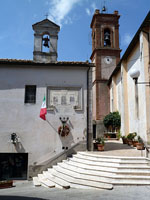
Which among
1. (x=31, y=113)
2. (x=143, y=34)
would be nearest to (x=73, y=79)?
(x=31, y=113)

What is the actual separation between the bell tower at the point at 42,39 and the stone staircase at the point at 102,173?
7.22 m

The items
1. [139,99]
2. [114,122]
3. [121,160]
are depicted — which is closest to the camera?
[121,160]

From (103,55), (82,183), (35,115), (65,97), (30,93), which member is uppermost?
(103,55)

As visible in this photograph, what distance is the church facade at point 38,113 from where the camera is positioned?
34.0 ft

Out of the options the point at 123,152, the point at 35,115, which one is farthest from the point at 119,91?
the point at 35,115

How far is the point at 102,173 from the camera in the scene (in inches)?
277

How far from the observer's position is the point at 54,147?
1045 cm

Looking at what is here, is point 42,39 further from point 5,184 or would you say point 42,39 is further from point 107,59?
point 107,59

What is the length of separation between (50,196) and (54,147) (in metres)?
5.02

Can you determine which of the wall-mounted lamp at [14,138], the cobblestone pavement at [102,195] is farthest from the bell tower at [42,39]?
the cobblestone pavement at [102,195]

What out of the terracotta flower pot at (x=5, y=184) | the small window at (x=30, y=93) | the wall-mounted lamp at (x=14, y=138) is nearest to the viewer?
the terracotta flower pot at (x=5, y=184)

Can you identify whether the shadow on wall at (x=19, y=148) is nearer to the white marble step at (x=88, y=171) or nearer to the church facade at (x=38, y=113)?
the church facade at (x=38, y=113)

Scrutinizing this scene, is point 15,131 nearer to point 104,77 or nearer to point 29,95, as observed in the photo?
point 29,95

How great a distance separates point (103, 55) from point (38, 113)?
56.5 feet
